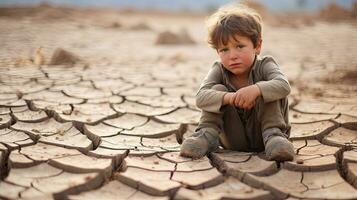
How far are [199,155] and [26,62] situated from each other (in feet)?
11.7

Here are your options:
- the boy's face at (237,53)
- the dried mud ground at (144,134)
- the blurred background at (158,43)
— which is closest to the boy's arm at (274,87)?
the boy's face at (237,53)

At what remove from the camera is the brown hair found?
7.07 ft

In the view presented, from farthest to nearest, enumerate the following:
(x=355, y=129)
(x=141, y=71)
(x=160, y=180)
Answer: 1. (x=141, y=71)
2. (x=355, y=129)
3. (x=160, y=180)

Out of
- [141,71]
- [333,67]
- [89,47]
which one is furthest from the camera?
[89,47]

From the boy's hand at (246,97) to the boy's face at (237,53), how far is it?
17cm

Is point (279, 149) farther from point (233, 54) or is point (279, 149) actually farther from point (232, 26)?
point (232, 26)

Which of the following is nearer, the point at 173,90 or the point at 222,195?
the point at 222,195

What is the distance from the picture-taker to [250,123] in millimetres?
2205

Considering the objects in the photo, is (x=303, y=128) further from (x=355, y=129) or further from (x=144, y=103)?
(x=144, y=103)

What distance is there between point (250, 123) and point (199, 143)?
0.29m

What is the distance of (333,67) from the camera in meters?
5.21

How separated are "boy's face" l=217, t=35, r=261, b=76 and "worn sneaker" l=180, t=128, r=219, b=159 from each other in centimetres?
35

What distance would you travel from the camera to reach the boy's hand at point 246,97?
6.72 ft

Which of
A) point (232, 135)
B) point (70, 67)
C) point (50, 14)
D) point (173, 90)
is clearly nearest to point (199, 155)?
point (232, 135)
